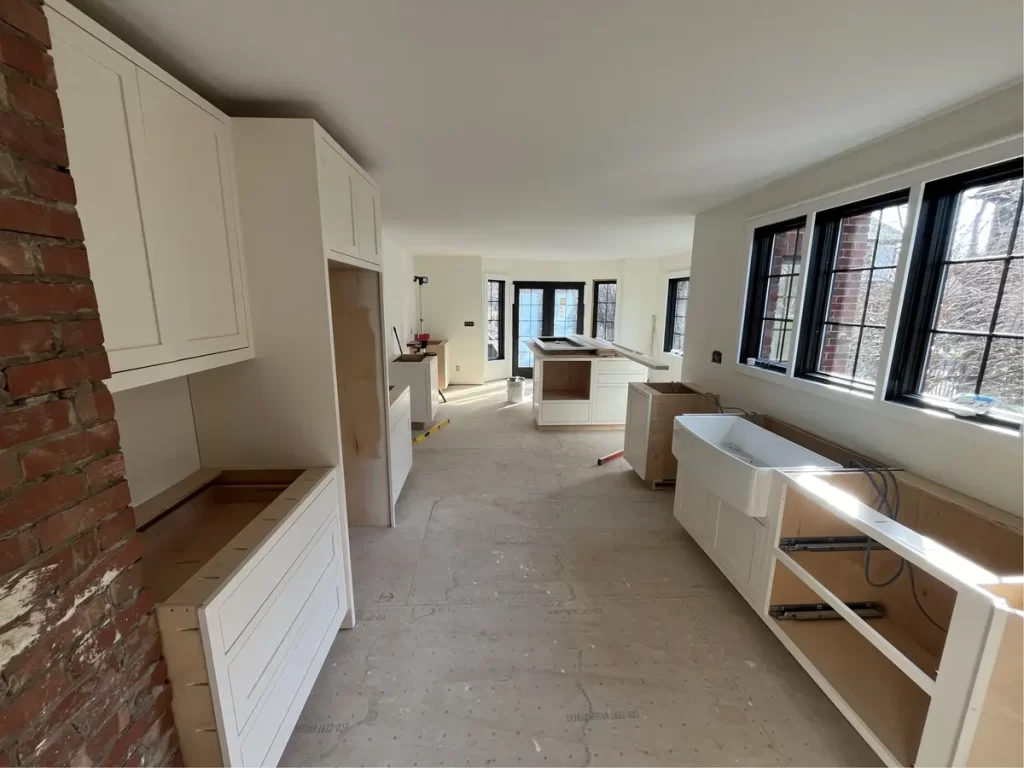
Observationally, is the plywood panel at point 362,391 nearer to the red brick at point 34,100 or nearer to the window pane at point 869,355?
the red brick at point 34,100

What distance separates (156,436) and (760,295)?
353 centimetres

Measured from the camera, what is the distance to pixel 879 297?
2084mm

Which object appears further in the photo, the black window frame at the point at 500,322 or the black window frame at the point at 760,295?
the black window frame at the point at 500,322

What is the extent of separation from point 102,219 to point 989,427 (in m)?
2.93

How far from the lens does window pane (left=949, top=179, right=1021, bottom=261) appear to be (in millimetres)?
1557

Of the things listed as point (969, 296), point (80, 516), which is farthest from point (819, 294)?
point (80, 516)

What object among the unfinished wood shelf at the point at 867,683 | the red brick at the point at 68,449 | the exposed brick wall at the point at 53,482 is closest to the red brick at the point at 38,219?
the exposed brick wall at the point at 53,482

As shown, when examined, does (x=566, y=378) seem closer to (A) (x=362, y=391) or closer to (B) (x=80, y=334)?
(A) (x=362, y=391)

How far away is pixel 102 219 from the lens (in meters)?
1.01

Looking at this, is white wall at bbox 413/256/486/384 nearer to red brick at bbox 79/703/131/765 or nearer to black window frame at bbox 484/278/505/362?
black window frame at bbox 484/278/505/362

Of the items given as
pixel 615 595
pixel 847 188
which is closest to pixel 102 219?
pixel 615 595

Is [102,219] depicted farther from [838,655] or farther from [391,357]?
[391,357]

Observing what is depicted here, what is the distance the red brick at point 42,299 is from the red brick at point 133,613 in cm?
69

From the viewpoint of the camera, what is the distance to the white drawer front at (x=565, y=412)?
4824 mm
